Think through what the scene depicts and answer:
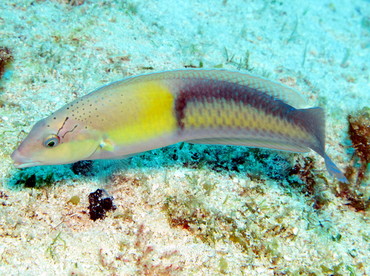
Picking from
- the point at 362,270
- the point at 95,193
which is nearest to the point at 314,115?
the point at 362,270

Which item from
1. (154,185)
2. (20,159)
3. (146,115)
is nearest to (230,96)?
(146,115)

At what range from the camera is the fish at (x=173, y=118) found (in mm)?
2586

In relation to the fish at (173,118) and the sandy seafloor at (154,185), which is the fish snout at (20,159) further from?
the sandy seafloor at (154,185)

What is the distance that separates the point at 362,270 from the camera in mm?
3285

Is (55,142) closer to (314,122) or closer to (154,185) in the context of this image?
(154,185)

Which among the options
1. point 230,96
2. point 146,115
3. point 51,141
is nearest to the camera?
point 51,141

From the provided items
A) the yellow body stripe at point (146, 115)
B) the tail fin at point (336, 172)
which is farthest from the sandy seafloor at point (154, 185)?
the tail fin at point (336, 172)

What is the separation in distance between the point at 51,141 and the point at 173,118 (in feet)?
3.33

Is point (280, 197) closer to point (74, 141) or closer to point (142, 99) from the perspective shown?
point (142, 99)

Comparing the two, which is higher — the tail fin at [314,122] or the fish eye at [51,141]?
the tail fin at [314,122]

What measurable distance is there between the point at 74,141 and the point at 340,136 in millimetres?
4025

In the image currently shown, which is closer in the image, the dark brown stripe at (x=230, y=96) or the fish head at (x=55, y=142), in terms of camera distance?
the fish head at (x=55, y=142)

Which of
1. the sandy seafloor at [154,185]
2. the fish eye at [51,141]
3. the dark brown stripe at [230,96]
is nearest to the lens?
the fish eye at [51,141]

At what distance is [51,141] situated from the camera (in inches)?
99.0
